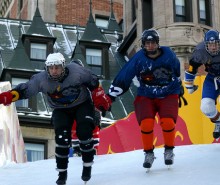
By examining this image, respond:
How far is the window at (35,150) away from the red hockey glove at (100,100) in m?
14.6

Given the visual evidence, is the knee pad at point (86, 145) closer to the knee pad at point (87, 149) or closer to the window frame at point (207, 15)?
the knee pad at point (87, 149)

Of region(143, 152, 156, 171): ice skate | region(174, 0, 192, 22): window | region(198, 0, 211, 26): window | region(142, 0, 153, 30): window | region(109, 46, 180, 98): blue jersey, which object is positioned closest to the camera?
region(143, 152, 156, 171): ice skate

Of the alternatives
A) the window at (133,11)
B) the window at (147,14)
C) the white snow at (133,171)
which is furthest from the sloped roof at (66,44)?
the white snow at (133,171)

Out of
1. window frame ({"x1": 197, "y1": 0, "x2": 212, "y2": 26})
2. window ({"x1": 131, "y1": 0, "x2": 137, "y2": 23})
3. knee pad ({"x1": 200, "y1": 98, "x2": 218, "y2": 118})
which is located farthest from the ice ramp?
window ({"x1": 131, "y1": 0, "x2": 137, "y2": 23})

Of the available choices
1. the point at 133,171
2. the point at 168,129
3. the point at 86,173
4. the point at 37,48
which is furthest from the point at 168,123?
the point at 37,48

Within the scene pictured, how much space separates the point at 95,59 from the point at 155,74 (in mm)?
18173

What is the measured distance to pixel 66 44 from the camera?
28.6 metres

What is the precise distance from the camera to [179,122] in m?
17.8

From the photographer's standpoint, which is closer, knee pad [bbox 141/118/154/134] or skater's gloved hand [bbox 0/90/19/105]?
knee pad [bbox 141/118/154/134]

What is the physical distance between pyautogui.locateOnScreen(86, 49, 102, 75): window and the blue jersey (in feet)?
57.6

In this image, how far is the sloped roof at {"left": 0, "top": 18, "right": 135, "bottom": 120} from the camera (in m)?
26.1

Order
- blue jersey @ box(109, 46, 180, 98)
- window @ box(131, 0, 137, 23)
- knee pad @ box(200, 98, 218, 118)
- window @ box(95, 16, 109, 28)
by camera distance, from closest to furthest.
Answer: blue jersey @ box(109, 46, 180, 98) → knee pad @ box(200, 98, 218, 118) → window @ box(131, 0, 137, 23) → window @ box(95, 16, 109, 28)

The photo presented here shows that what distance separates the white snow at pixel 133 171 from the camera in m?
8.72

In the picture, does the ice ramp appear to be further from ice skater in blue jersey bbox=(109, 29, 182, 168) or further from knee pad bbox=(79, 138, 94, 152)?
ice skater in blue jersey bbox=(109, 29, 182, 168)
